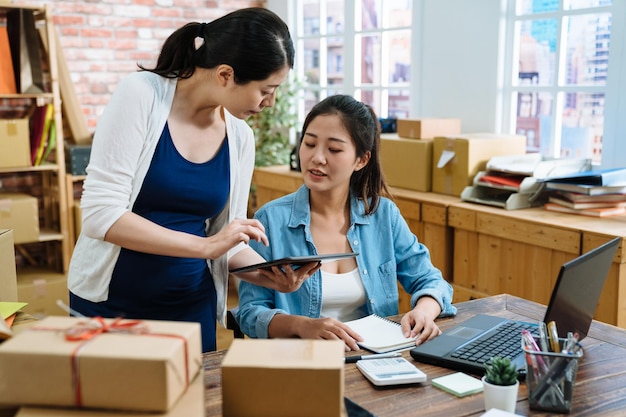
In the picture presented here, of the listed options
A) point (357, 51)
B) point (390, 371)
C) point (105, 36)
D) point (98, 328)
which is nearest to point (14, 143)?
point (105, 36)

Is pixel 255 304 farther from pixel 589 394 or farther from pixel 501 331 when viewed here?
pixel 589 394

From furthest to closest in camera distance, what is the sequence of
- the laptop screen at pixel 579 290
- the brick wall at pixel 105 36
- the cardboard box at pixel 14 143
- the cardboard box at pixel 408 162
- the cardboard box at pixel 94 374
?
the brick wall at pixel 105 36 < the cardboard box at pixel 14 143 < the cardboard box at pixel 408 162 < the laptop screen at pixel 579 290 < the cardboard box at pixel 94 374

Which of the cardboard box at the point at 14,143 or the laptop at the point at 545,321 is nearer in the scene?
the laptop at the point at 545,321

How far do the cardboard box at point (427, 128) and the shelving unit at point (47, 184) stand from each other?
2.11 meters

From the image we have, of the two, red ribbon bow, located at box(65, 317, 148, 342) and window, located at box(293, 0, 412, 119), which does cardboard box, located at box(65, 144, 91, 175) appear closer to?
window, located at box(293, 0, 412, 119)

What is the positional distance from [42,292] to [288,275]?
9.66ft

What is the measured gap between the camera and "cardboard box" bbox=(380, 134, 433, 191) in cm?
353

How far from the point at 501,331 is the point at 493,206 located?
159cm

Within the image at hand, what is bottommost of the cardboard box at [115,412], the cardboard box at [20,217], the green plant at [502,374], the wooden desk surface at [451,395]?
the cardboard box at [20,217]

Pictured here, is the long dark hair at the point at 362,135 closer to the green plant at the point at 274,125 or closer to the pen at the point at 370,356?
the pen at the point at 370,356

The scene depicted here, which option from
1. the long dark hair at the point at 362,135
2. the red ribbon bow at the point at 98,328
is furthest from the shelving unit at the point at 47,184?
the red ribbon bow at the point at 98,328

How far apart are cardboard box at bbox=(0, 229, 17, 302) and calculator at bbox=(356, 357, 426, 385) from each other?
1.01 meters

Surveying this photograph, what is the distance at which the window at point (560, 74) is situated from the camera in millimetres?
3229

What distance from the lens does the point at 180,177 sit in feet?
5.57
